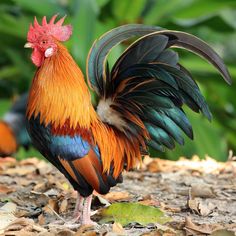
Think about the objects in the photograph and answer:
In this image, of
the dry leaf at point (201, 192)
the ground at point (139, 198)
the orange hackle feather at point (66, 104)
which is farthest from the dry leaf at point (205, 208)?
the orange hackle feather at point (66, 104)

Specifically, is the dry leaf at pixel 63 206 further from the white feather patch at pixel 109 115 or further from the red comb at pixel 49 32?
the red comb at pixel 49 32

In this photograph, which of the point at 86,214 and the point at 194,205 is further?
the point at 194,205

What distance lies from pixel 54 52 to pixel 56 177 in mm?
1470

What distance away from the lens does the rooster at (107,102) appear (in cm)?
370

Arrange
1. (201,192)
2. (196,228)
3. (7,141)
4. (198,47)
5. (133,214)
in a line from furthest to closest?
1. (7,141)
2. (201,192)
3. (133,214)
4. (198,47)
5. (196,228)

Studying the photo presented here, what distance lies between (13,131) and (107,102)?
401cm

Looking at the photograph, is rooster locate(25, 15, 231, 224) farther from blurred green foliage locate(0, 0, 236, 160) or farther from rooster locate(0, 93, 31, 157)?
blurred green foliage locate(0, 0, 236, 160)

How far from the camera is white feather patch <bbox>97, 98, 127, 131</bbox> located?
397cm

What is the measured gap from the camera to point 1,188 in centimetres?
447

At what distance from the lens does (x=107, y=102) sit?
13.1 feet

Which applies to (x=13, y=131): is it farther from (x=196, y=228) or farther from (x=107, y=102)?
(x=196, y=228)

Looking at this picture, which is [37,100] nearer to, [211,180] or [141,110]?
[141,110]

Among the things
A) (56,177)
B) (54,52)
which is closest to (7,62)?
(56,177)

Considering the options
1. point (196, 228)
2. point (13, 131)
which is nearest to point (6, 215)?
point (196, 228)
